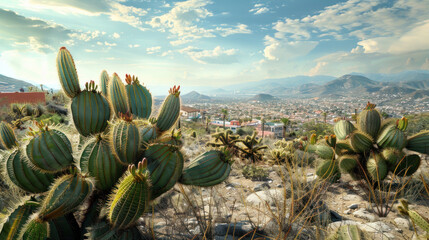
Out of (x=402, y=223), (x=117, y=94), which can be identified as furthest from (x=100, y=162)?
(x=402, y=223)

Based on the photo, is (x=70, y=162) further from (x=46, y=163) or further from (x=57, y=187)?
(x=57, y=187)

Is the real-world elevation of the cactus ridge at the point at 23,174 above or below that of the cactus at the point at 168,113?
below

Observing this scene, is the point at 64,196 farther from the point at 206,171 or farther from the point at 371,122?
the point at 371,122

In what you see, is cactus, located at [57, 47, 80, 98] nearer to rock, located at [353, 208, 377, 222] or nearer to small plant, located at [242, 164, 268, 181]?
rock, located at [353, 208, 377, 222]

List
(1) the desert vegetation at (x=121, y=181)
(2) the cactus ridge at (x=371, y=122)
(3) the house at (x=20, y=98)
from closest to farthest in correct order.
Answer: (1) the desert vegetation at (x=121, y=181) < (2) the cactus ridge at (x=371, y=122) < (3) the house at (x=20, y=98)

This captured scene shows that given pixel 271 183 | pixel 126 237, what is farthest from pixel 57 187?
pixel 271 183

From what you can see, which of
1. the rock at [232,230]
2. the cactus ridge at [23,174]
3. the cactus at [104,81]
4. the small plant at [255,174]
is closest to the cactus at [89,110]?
the cactus ridge at [23,174]

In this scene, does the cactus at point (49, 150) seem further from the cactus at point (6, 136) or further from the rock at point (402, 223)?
the rock at point (402, 223)

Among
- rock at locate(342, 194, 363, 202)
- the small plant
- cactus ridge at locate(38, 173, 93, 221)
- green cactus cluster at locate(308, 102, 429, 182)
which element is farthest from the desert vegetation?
the small plant
